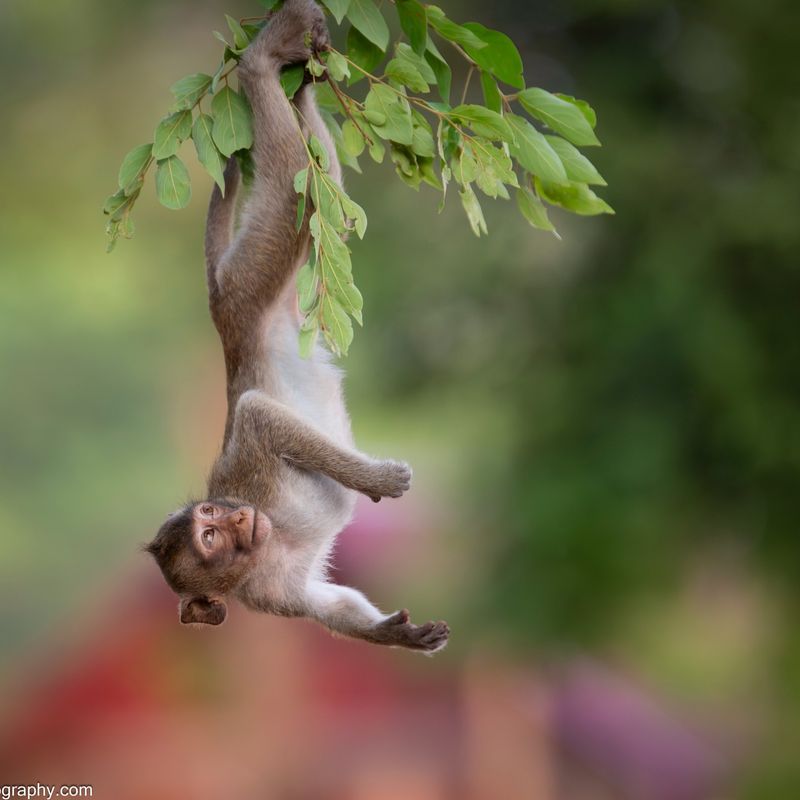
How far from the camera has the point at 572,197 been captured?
350cm

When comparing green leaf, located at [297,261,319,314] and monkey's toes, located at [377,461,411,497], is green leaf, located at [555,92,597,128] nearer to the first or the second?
green leaf, located at [297,261,319,314]

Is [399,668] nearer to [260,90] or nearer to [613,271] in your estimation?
[613,271]

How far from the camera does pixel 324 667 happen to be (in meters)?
11.0

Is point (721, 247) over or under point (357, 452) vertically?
over

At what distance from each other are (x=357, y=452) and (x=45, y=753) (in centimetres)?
800

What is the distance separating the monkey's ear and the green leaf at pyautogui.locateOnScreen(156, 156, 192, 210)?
1.06 metres

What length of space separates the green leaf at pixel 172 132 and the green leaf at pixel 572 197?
92 centimetres

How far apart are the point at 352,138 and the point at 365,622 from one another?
125 centimetres

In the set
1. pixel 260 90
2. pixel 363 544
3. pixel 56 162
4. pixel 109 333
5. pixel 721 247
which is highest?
pixel 56 162

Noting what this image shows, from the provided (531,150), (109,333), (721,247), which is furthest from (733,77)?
(531,150)

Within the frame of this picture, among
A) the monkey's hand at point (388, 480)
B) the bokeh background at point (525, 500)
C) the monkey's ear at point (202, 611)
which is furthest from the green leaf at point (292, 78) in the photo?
the bokeh background at point (525, 500)

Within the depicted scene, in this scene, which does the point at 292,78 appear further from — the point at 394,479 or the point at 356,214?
the point at 394,479

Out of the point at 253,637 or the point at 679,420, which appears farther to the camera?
the point at 253,637

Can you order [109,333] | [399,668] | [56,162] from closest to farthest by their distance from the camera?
[399,668] < [109,333] < [56,162]
